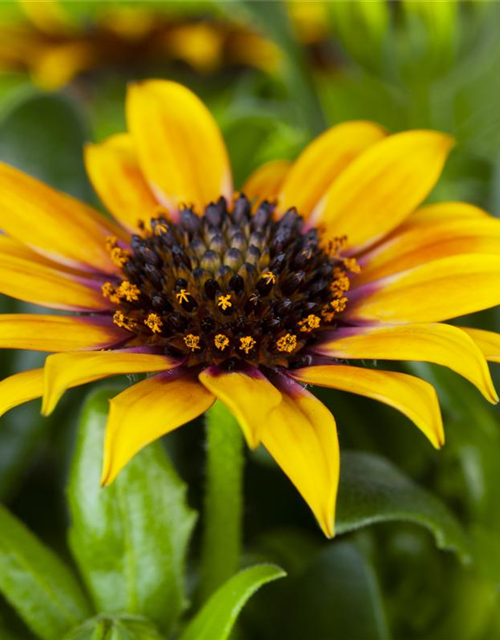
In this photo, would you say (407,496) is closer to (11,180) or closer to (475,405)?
(475,405)

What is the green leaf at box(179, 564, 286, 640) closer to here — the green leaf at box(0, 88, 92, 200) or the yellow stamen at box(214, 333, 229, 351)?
the yellow stamen at box(214, 333, 229, 351)

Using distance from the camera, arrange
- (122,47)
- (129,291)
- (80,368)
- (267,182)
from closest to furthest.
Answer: (80,368) → (129,291) → (267,182) → (122,47)

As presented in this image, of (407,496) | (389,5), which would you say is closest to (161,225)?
(407,496)

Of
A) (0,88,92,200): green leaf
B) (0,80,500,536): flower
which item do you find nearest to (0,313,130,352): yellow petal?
(0,80,500,536): flower

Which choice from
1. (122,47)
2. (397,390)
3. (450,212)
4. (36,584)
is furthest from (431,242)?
(122,47)

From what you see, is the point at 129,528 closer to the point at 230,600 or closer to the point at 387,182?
the point at 230,600

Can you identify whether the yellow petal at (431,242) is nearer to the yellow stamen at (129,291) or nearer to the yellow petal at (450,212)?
the yellow petal at (450,212)

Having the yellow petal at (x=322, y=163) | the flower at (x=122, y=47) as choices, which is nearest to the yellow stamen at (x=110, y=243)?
the yellow petal at (x=322, y=163)
